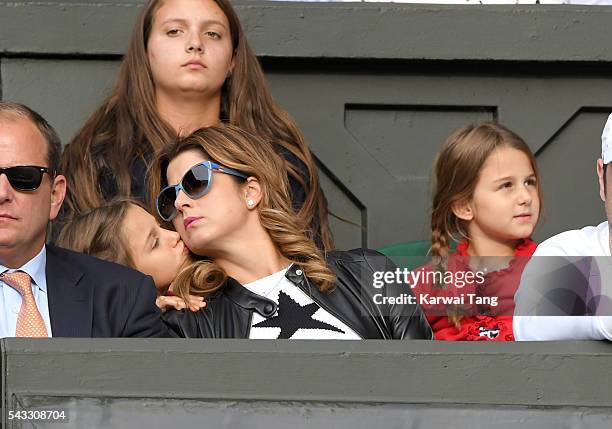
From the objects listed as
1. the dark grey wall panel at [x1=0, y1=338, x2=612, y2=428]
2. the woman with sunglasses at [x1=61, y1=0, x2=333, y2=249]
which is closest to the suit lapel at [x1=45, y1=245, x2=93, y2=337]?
the dark grey wall panel at [x1=0, y1=338, x2=612, y2=428]

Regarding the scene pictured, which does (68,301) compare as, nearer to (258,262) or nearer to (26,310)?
(26,310)

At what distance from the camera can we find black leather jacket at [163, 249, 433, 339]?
12.4 feet

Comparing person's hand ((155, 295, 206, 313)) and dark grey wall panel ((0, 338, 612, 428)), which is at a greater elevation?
person's hand ((155, 295, 206, 313))

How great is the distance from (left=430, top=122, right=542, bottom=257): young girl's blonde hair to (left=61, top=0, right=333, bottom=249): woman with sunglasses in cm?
36

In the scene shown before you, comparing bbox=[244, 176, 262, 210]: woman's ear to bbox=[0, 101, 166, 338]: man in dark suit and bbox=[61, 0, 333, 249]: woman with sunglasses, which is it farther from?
bbox=[0, 101, 166, 338]: man in dark suit

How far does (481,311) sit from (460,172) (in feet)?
1.65

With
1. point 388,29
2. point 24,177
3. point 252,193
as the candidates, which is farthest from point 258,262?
point 388,29

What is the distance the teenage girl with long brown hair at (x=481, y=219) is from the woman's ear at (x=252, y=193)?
538 millimetres

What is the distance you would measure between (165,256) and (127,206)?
212mm

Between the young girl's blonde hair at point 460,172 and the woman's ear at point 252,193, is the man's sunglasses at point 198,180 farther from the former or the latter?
the young girl's blonde hair at point 460,172

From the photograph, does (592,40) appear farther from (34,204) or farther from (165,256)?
(34,204)

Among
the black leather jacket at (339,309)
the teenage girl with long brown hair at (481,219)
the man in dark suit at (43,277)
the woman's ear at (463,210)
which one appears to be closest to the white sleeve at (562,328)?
the black leather jacket at (339,309)

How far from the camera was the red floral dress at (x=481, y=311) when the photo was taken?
4.11 meters

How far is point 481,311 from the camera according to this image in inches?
164
